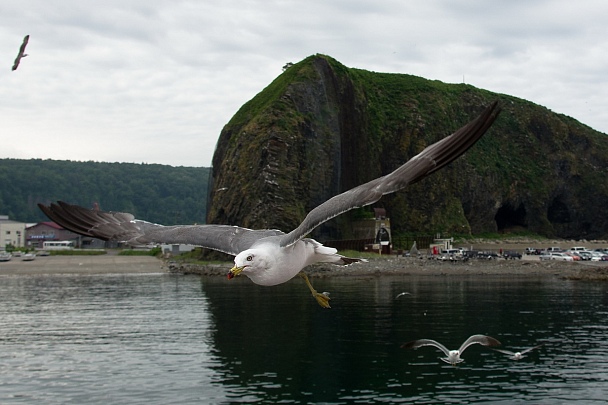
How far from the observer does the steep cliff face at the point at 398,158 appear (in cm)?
11275

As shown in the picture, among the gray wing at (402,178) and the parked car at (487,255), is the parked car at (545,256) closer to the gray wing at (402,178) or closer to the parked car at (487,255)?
the parked car at (487,255)

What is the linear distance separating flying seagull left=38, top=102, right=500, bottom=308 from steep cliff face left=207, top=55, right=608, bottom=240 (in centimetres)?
8858

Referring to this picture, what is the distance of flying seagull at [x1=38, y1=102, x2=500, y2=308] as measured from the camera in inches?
481

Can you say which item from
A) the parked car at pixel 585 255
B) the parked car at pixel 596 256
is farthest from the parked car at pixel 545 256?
the parked car at pixel 596 256

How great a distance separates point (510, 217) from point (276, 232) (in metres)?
161

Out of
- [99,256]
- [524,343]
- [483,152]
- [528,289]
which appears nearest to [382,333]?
[524,343]

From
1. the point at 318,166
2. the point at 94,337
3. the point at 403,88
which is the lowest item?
the point at 94,337

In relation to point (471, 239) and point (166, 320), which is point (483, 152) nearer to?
point (471, 239)

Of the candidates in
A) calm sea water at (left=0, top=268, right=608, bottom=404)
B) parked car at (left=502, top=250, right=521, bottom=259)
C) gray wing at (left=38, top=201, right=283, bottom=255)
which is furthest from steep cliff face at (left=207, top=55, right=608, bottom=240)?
gray wing at (left=38, top=201, right=283, bottom=255)

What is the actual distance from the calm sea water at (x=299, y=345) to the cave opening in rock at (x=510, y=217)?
3148 inches

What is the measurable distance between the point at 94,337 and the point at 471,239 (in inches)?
3724

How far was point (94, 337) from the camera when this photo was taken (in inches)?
2282

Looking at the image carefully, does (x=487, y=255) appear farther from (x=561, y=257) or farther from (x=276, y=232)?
(x=276, y=232)

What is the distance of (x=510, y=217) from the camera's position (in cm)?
17088
